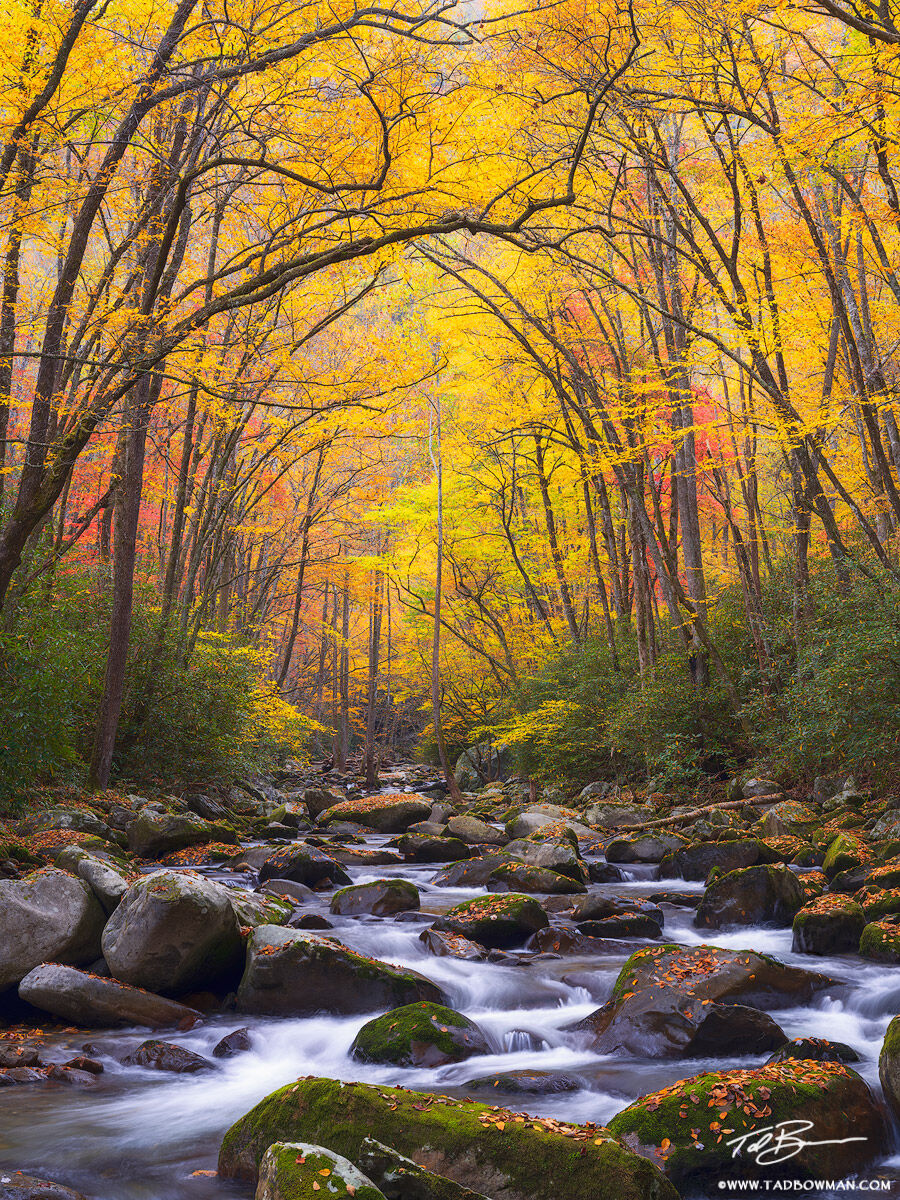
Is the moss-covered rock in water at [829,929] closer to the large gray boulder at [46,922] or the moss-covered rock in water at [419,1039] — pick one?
→ the moss-covered rock in water at [419,1039]

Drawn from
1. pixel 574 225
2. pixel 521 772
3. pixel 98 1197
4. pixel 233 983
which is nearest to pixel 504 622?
pixel 521 772

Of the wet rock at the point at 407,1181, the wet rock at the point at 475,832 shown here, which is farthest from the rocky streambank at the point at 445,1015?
the wet rock at the point at 475,832

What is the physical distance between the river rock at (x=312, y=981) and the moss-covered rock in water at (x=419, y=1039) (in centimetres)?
52

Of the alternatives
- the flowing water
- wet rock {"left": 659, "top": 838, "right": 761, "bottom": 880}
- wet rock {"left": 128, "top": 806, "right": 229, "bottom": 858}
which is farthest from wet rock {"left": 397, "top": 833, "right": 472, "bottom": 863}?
the flowing water

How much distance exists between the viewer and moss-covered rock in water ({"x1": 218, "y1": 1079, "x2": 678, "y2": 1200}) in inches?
121

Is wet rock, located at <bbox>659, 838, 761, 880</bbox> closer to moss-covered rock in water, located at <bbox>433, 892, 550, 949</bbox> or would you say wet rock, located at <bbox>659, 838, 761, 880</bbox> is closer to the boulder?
moss-covered rock in water, located at <bbox>433, 892, 550, 949</bbox>

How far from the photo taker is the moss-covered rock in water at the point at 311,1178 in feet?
8.49

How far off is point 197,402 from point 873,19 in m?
10.8

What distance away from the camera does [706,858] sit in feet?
31.2

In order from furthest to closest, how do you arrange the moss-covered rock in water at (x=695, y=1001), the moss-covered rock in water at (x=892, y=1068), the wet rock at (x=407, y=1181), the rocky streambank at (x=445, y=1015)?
1. the moss-covered rock in water at (x=695, y=1001)
2. the moss-covered rock in water at (x=892, y=1068)
3. the rocky streambank at (x=445, y=1015)
4. the wet rock at (x=407, y=1181)

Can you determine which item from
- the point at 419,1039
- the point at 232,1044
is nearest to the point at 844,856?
the point at 419,1039

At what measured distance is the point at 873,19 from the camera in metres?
7.97

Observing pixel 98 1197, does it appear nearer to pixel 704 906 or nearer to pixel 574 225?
pixel 704 906
